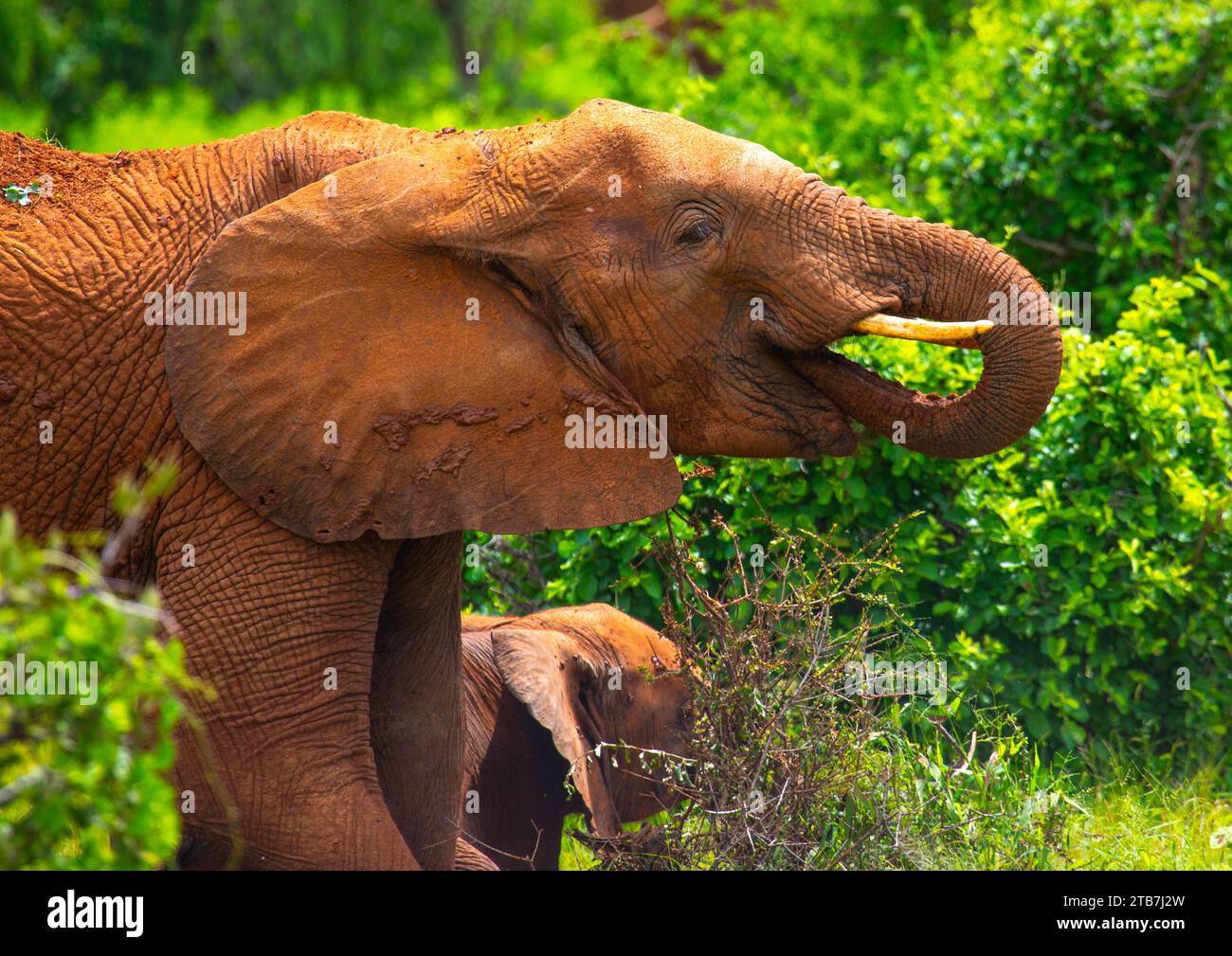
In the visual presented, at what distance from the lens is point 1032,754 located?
695 cm

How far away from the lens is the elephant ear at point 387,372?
5.02 m

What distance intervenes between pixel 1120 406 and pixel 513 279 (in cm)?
331

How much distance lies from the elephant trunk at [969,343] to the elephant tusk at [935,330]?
0.04 meters

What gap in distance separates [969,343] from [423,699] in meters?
1.98

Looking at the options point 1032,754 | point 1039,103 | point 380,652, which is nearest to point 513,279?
point 380,652

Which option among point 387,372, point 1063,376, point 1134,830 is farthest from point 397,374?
point 1063,376

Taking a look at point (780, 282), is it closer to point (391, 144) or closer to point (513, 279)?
point (513, 279)

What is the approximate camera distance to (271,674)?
5.07m

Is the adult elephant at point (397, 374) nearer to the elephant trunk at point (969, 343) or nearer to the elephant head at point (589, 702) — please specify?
the elephant trunk at point (969, 343)

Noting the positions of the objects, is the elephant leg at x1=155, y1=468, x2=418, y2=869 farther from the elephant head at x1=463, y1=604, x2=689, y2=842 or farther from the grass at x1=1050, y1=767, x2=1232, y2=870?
the grass at x1=1050, y1=767, x2=1232, y2=870

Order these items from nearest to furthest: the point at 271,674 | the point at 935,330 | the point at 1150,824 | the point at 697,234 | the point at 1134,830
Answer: the point at 935,330 → the point at 697,234 → the point at 271,674 → the point at 1134,830 → the point at 1150,824

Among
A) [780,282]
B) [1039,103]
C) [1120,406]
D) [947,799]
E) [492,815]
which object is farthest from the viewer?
[1039,103]

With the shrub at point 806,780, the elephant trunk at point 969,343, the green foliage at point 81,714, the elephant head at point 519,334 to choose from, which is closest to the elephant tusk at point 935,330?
the elephant trunk at point 969,343

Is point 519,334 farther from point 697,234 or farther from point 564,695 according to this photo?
point 564,695
